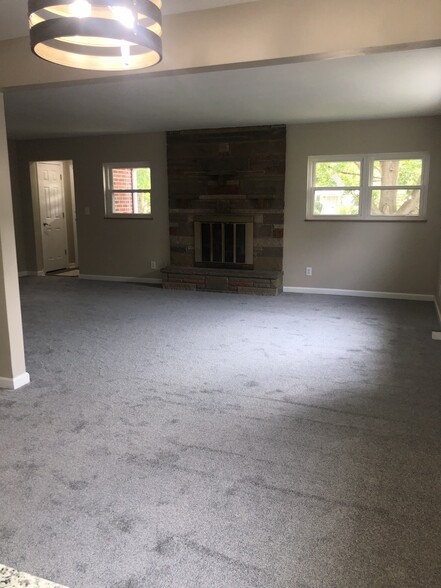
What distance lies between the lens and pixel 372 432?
2.74m

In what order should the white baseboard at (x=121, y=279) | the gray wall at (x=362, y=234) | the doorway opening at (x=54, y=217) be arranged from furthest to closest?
1. the doorway opening at (x=54, y=217)
2. the white baseboard at (x=121, y=279)
3. the gray wall at (x=362, y=234)

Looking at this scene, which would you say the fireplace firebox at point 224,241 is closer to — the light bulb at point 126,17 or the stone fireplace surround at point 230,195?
the stone fireplace surround at point 230,195

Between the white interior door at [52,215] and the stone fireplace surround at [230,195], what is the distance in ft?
9.17

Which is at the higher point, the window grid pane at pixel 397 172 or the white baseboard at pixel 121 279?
the window grid pane at pixel 397 172

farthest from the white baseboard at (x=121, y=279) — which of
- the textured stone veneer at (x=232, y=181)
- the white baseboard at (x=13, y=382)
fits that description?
the white baseboard at (x=13, y=382)

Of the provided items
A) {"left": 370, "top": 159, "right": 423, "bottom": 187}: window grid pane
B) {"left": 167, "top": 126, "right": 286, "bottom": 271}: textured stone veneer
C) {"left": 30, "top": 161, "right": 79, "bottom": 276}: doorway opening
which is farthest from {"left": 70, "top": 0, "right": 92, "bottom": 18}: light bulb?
{"left": 30, "top": 161, "right": 79, "bottom": 276}: doorway opening

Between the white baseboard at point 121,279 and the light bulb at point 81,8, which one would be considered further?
the white baseboard at point 121,279

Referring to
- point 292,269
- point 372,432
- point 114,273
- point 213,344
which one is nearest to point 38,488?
point 372,432

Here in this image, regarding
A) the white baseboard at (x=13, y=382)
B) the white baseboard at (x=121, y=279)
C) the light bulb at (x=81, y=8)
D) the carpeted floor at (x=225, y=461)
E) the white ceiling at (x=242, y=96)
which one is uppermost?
the white ceiling at (x=242, y=96)

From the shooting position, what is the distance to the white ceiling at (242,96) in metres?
3.66

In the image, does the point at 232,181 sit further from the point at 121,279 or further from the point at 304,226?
the point at 121,279

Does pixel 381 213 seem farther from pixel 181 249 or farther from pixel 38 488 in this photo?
pixel 38 488

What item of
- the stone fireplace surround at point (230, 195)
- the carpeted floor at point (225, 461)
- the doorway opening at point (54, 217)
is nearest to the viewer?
the carpeted floor at point (225, 461)

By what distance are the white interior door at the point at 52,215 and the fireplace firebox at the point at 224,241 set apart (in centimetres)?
324
